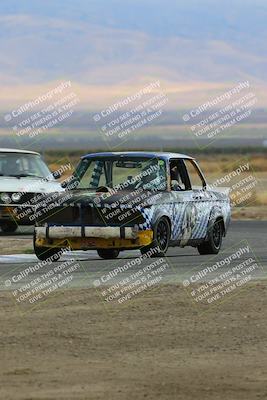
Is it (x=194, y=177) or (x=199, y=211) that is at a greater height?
(x=199, y=211)

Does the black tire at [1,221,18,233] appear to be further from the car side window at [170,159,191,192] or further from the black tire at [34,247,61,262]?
the black tire at [34,247,61,262]

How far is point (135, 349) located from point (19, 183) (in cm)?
Answer: 1567

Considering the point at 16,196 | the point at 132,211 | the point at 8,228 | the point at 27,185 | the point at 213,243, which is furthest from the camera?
the point at 8,228

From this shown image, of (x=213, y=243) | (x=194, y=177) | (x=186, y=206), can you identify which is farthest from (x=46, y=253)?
(x=194, y=177)

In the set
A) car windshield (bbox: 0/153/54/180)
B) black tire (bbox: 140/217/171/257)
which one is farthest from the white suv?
black tire (bbox: 140/217/171/257)

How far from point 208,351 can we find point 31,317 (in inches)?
97.0

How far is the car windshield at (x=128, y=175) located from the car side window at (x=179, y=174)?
18.2 inches

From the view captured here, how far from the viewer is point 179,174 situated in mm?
21734

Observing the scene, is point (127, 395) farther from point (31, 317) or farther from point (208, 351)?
point (31, 317)

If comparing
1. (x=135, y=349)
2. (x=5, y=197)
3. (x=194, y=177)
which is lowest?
(x=194, y=177)

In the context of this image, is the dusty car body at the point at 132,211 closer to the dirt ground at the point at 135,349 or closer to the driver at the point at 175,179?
the driver at the point at 175,179

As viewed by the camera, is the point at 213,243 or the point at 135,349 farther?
the point at 213,243

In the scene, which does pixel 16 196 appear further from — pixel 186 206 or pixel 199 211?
pixel 186 206

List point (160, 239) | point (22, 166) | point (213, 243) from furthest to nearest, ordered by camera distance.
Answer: point (22, 166) < point (213, 243) < point (160, 239)
